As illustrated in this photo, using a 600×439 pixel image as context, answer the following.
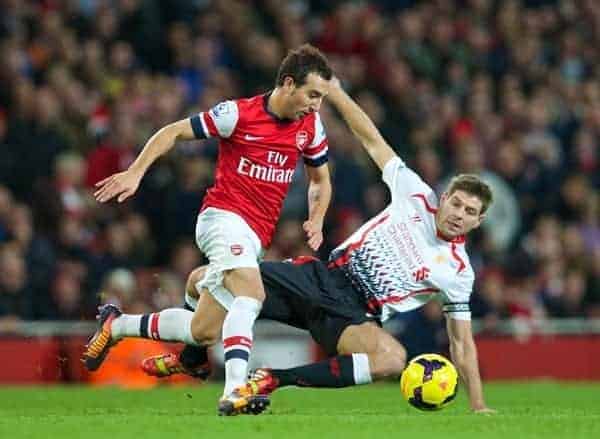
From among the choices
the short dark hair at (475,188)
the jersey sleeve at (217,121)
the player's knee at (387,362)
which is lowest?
the player's knee at (387,362)

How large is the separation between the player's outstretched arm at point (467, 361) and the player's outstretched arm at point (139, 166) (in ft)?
6.61

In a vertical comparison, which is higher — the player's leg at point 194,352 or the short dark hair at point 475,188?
the short dark hair at point 475,188

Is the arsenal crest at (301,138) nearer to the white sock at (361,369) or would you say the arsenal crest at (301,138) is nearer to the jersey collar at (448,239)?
the jersey collar at (448,239)

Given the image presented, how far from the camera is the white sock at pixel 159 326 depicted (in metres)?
10.0

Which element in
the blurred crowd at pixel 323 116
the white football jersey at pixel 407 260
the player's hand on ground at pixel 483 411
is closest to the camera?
the player's hand on ground at pixel 483 411

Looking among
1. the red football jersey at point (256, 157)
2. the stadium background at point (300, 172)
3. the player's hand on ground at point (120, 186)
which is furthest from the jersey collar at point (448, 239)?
the stadium background at point (300, 172)

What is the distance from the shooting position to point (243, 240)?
949 cm

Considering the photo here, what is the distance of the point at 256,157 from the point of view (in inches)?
382

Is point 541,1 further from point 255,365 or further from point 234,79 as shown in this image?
point 255,365

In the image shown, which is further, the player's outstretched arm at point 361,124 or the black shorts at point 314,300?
the player's outstretched arm at point 361,124

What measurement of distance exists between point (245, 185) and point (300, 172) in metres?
5.66

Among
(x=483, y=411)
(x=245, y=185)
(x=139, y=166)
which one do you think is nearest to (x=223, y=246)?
(x=245, y=185)

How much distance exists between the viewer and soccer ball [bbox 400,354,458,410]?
9391mm

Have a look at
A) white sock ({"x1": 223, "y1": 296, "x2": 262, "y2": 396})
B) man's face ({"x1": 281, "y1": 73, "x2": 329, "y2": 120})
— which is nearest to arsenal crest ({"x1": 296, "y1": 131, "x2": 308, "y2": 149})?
man's face ({"x1": 281, "y1": 73, "x2": 329, "y2": 120})
